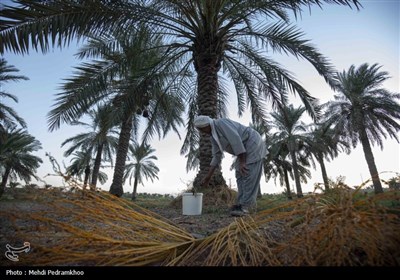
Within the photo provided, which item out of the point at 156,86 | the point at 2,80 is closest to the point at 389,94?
the point at 156,86

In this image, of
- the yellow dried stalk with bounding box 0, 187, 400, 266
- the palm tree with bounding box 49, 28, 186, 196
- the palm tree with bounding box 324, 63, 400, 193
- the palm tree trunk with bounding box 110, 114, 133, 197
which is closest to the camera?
the yellow dried stalk with bounding box 0, 187, 400, 266

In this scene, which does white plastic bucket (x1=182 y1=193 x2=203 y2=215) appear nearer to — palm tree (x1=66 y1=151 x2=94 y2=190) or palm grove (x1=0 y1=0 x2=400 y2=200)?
palm grove (x1=0 y1=0 x2=400 y2=200)

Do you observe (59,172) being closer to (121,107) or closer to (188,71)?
(121,107)

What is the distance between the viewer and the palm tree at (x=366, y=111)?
17.0 metres

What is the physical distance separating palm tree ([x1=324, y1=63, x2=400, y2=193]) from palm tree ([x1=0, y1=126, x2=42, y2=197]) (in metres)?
24.5

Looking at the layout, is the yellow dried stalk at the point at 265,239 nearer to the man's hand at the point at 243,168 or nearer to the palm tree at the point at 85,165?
the man's hand at the point at 243,168

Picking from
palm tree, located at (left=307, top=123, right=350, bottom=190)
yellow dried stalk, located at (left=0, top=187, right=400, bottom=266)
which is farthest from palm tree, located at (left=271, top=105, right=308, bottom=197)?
yellow dried stalk, located at (left=0, top=187, right=400, bottom=266)

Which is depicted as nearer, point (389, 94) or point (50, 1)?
point (50, 1)

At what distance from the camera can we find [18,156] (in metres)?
22.3

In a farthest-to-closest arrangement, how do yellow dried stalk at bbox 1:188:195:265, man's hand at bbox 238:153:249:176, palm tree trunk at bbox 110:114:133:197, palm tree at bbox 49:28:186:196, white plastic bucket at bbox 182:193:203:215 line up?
palm tree trunk at bbox 110:114:133:197 → palm tree at bbox 49:28:186:196 → white plastic bucket at bbox 182:193:203:215 → man's hand at bbox 238:153:249:176 → yellow dried stalk at bbox 1:188:195:265

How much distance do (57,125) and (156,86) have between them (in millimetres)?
3006

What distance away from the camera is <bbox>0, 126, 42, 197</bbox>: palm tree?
19281 mm

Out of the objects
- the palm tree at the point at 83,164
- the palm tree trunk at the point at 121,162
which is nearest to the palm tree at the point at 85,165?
the palm tree at the point at 83,164

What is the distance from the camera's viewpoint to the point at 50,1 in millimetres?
4562
